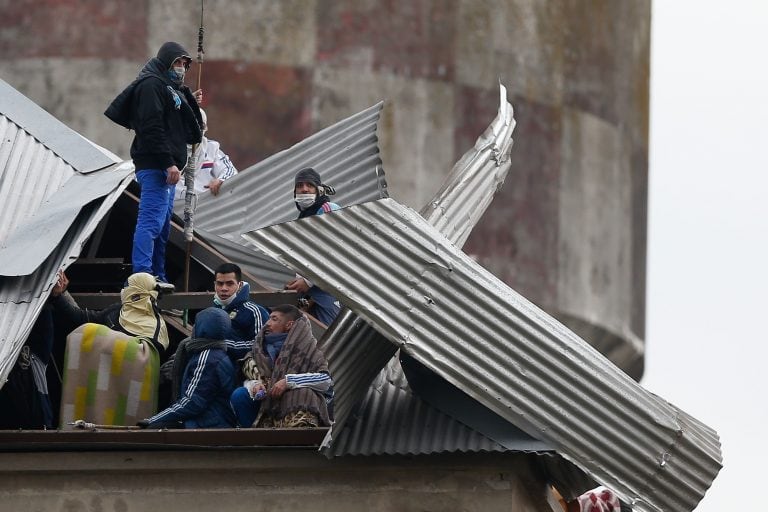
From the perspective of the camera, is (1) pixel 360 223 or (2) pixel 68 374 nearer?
(1) pixel 360 223

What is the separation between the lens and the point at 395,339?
61.0ft

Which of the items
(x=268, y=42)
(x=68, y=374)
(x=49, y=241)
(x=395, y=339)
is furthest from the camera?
(x=268, y=42)

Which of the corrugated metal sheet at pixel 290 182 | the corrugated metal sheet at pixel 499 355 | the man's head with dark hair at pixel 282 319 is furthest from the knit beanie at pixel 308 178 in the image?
the corrugated metal sheet at pixel 499 355

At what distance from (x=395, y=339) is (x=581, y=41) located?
2095 cm

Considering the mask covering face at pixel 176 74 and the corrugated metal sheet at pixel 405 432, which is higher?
the mask covering face at pixel 176 74

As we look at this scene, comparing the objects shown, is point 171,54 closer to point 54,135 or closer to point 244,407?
point 54,135

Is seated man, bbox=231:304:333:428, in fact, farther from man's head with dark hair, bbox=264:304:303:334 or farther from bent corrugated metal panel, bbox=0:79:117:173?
bent corrugated metal panel, bbox=0:79:117:173

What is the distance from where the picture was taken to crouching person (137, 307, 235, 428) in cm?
1964

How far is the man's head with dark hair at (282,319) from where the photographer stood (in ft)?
66.0

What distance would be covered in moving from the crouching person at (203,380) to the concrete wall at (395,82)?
16.4 meters

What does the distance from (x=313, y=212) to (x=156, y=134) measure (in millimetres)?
1554

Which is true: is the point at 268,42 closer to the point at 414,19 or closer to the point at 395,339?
the point at 414,19

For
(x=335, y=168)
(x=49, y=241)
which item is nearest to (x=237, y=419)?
(x=49, y=241)

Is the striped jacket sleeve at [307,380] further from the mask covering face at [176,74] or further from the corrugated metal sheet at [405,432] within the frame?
the mask covering face at [176,74]
